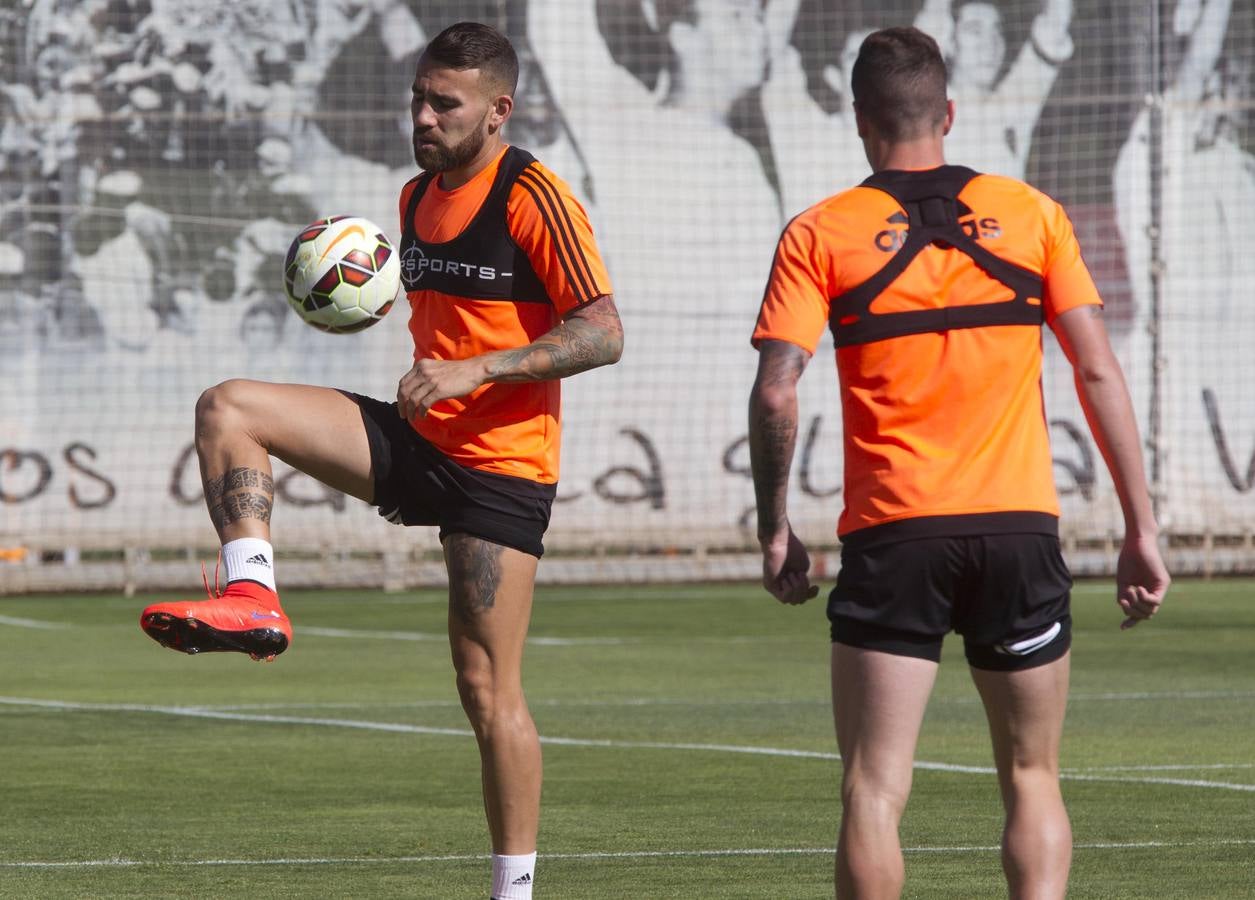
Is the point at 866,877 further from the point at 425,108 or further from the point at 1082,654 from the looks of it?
the point at 1082,654

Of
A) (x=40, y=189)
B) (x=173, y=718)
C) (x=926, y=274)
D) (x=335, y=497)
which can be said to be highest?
(x=926, y=274)

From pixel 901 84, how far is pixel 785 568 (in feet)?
3.55

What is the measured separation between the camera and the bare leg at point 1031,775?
16.0 ft

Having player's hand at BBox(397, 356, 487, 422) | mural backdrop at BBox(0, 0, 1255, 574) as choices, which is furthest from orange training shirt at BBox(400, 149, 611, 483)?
mural backdrop at BBox(0, 0, 1255, 574)

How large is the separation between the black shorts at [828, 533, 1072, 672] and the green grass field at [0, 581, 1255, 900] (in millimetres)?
2019

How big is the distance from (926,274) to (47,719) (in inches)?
335

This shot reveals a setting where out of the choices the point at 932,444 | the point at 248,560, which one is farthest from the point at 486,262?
the point at 932,444

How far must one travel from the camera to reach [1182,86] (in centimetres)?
2645

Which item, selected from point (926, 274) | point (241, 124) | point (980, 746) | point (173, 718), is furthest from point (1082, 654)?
point (241, 124)

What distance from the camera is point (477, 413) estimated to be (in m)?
6.45

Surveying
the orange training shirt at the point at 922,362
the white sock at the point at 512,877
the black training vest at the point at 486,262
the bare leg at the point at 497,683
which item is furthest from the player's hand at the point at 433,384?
the orange training shirt at the point at 922,362

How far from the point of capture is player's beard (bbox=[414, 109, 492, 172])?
652cm

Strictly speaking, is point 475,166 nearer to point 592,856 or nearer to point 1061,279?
point 1061,279

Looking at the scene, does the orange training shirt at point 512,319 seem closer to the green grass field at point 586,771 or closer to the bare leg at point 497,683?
the bare leg at point 497,683
